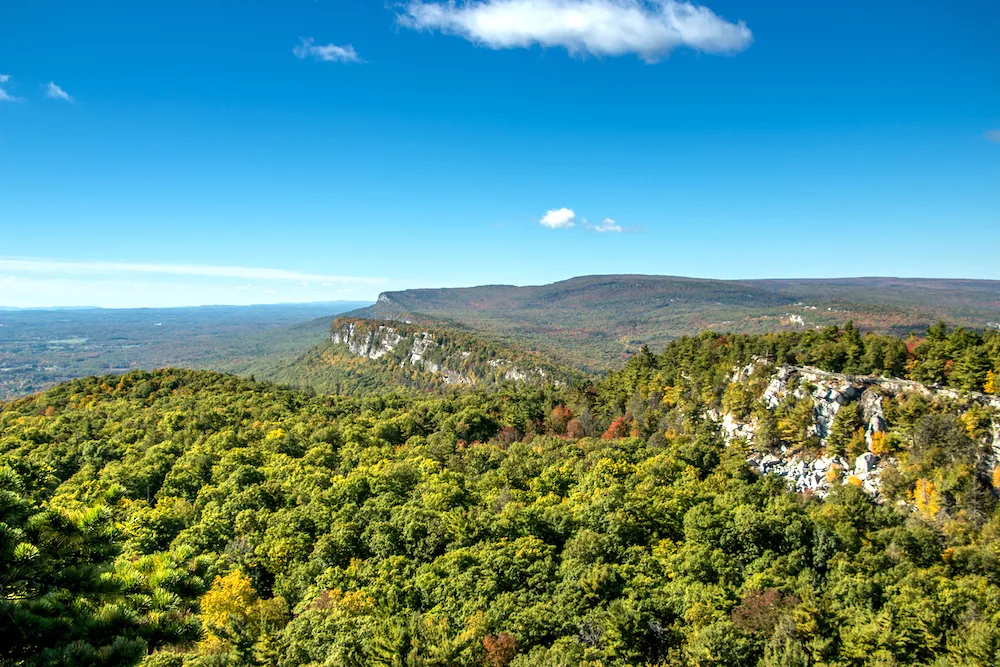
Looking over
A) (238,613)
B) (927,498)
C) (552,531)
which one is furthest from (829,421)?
(238,613)

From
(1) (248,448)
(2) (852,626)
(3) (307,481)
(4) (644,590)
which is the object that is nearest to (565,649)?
(4) (644,590)

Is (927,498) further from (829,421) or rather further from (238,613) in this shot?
(238,613)

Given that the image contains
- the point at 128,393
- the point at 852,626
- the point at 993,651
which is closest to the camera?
the point at 993,651

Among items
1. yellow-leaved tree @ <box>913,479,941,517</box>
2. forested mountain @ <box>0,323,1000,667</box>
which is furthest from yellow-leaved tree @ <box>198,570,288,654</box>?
yellow-leaved tree @ <box>913,479,941,517</box>

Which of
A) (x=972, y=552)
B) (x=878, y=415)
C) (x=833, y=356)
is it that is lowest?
(x=972, y=552)

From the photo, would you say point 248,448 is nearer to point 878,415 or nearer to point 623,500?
point 623,500

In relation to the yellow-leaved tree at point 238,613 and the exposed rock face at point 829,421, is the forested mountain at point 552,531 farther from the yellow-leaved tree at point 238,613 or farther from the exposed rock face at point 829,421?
the exposed rock face at point 829,421

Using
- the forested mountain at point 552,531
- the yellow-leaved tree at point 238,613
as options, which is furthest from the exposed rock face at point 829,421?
the yellow-leaved tree at point 238,613
